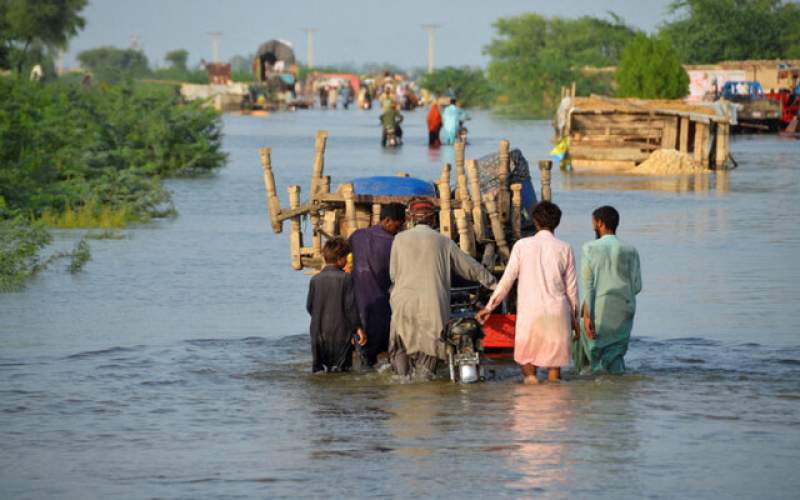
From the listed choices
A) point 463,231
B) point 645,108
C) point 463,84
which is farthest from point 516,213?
point 463,84

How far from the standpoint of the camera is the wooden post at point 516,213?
11680 millimetres

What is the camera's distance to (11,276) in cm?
1595

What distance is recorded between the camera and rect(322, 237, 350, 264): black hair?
10758mm

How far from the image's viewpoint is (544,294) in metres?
10.0

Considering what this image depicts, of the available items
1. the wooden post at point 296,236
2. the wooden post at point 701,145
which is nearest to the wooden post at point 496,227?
the wooden post at point 296,236

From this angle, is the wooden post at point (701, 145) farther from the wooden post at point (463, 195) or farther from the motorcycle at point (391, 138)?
the wooden post at point (463, 195)

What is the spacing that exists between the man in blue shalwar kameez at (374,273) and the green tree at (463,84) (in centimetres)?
7833

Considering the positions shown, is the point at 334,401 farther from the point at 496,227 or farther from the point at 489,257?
the point at 496,227

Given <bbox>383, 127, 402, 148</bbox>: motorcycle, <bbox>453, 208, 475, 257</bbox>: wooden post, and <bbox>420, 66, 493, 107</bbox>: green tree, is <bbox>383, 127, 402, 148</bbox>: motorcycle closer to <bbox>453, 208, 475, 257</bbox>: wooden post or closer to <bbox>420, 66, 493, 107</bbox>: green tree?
<bbox>453, 208, 475, 257</bbox>: wooden post

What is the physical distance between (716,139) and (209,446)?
25.6 metres

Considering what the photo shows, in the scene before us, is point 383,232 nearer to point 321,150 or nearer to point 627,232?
point 321,150

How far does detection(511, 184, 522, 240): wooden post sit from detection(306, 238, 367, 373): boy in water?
1465 mm

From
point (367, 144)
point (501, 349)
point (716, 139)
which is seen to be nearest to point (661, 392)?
point (501, 349)

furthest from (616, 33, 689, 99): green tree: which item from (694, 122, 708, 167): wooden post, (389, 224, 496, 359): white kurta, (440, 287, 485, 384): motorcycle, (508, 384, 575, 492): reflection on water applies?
(508, 384, 575, 492): reflection on water
